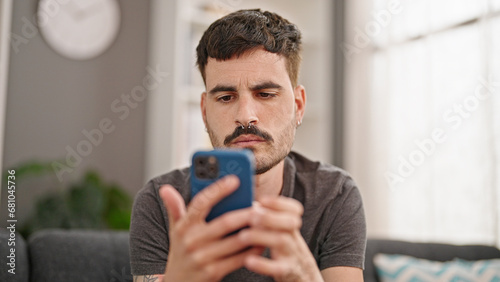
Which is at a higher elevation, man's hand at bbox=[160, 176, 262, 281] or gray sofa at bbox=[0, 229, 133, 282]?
man's hand at bbox=[160, 176, 262, 281]

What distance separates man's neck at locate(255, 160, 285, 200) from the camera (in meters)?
1.28

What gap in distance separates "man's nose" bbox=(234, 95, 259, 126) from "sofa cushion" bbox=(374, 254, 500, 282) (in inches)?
34.6

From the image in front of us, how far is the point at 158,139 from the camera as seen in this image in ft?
8.38

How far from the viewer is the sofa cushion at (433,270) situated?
159cm

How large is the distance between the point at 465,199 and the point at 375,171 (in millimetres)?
596

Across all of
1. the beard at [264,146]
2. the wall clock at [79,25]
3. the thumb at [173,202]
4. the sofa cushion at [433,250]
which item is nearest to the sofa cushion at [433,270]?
the sofa cushion at [433,250]

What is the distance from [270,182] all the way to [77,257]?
676 mm

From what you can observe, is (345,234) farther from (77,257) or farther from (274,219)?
(77,257)

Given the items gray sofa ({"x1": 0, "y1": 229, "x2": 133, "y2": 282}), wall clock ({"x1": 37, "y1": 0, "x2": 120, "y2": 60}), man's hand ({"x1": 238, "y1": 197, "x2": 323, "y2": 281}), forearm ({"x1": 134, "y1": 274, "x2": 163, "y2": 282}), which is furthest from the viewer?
wall clock ({"x1": 37, "y1": 0, "x2": 120, "y2": 60})

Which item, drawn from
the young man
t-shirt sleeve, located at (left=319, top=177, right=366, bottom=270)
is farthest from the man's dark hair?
t-shirt sleeve, located at (left=319, top=177, right=366, bottom=270)

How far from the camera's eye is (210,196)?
2.26 ft

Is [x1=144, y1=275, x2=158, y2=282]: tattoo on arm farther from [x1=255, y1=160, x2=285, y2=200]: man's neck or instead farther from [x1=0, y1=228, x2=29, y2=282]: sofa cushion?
[x1=0, y1=228, x2=29, y2=282]: sofa cushion

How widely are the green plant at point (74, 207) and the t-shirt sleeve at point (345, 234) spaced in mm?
1348

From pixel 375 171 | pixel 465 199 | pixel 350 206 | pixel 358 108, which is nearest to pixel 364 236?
pixel 350 206
